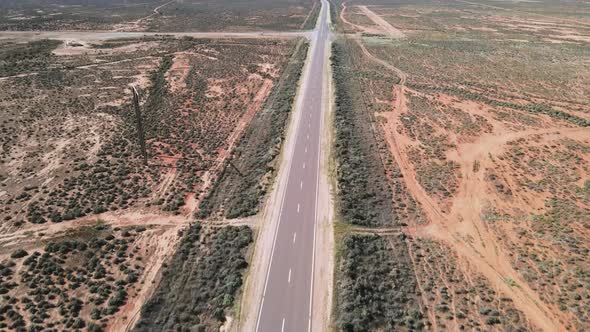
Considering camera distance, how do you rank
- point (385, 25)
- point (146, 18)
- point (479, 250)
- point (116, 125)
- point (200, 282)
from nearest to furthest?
point (200, 282) < point (479, 250) < point (116, 125) < point (385, 25) < point (146, 18)

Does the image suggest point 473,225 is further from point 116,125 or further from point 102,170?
point 116,125

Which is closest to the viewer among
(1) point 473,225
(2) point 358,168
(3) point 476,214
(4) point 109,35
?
(1) point 473,225

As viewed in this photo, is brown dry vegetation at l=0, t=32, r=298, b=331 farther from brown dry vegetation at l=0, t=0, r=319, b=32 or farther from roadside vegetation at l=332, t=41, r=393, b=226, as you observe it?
brown dry vegetation at l=0, t=0, r=319, b=32

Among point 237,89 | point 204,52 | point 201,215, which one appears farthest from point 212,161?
point 204,52

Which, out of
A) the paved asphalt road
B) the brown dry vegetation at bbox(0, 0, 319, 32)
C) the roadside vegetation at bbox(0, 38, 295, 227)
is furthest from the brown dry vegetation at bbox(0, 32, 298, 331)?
the brown dry vegetation at bbox(0, 0, 319, 32)

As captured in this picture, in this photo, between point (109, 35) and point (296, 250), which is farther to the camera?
point (109, 35)

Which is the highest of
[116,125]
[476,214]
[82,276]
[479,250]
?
[116,125]

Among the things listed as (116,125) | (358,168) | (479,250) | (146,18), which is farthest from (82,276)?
(146,18)
